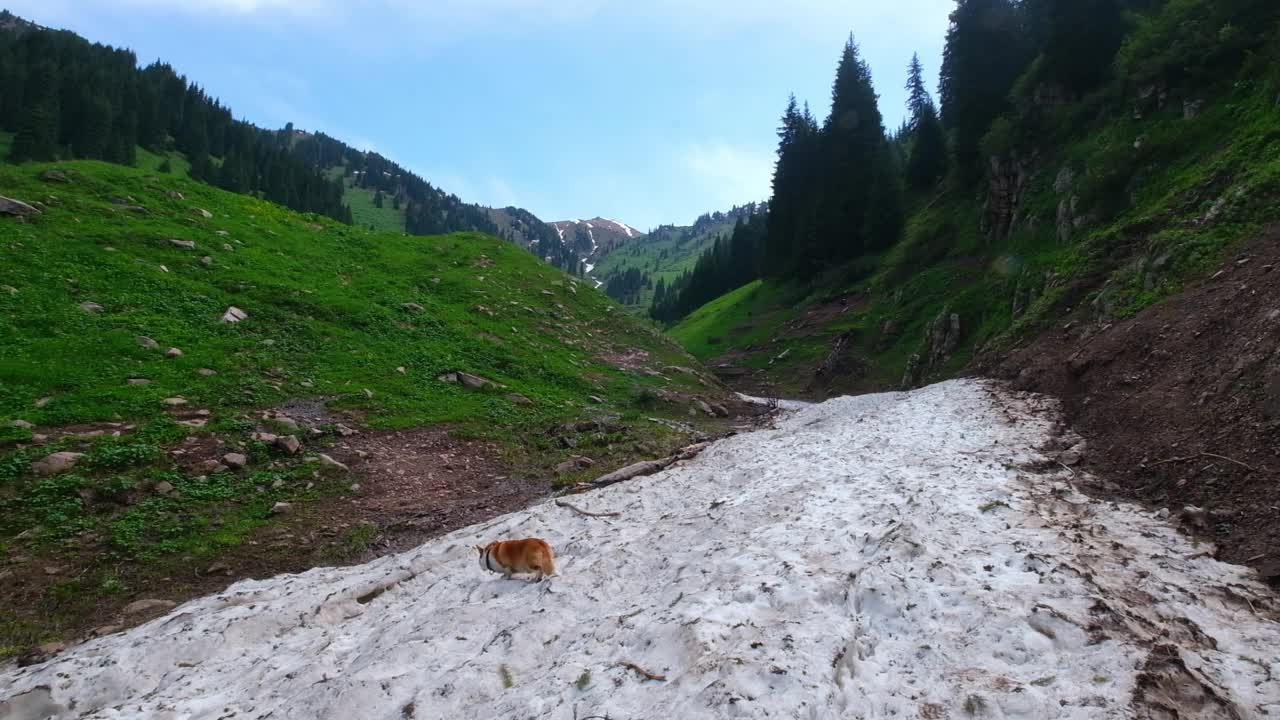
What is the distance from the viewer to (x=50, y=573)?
9156 mm

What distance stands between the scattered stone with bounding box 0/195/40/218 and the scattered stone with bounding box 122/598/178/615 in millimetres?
22462

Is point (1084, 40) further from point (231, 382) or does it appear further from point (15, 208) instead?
point (15, 208)

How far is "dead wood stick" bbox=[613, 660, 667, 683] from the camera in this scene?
4761 millimetres

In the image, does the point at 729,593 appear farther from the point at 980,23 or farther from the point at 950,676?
the point at 980,23

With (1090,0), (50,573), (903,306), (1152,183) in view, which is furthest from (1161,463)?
(1090,0)

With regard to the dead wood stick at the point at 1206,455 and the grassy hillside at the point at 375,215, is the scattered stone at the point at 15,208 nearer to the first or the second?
the dead wood stick at the point at 1206,455

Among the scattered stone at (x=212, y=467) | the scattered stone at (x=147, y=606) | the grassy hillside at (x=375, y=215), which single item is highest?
the grassy hillside at (x=375, y=215)

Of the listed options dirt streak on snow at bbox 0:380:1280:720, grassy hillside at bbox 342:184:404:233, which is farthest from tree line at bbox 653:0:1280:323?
grassy hillside at bbox 342:184:404:233

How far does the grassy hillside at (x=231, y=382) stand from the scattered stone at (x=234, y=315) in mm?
414

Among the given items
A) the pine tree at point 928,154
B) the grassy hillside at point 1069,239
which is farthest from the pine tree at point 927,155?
the grassy hillside at point 1069,239

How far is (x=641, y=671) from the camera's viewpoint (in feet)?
16.1

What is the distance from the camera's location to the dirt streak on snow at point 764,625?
4.40m

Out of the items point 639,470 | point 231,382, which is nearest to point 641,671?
point 639,470

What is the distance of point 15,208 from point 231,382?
50.2ft
